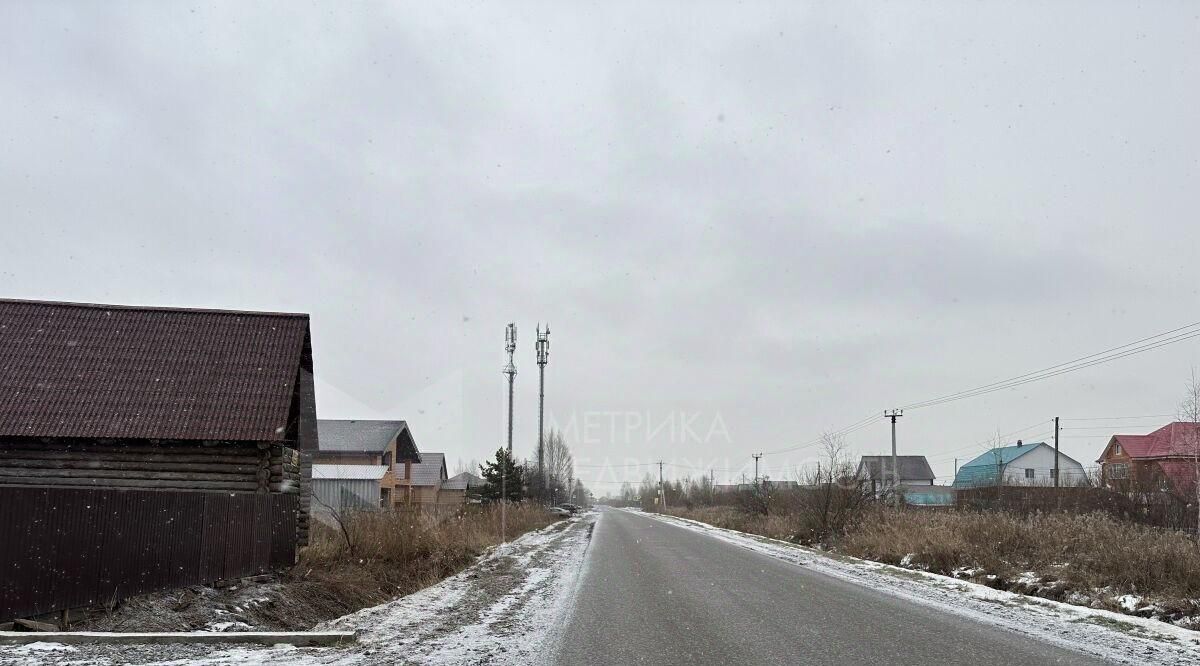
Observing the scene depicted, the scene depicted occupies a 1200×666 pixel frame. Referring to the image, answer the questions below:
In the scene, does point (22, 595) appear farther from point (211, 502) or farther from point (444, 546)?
point (444, 546)

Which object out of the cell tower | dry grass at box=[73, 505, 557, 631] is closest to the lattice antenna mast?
the cell tower

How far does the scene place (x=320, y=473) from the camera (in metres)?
40.7

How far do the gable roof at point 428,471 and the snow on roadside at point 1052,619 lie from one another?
46228 millimetres

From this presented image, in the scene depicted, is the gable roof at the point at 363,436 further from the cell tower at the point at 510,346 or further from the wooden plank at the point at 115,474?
the wooden plank at the point at 115,474

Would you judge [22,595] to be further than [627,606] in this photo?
No

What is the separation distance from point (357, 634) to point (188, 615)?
2.92 meters

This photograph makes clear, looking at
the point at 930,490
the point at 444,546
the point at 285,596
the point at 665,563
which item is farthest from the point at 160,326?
the point at 930,490

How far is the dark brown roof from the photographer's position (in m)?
16.7

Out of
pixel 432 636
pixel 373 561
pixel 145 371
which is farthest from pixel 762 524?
pixel 432 636

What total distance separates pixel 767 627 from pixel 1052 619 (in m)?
4.07

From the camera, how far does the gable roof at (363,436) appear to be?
49312 millimetres

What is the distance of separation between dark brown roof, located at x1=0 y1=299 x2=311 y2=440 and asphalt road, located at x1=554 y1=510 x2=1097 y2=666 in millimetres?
8077

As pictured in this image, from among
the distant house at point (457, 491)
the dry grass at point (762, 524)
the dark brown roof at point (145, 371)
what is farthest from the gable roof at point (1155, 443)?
the dark brown roof at point (145, 371)

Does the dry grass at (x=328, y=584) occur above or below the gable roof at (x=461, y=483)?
above
